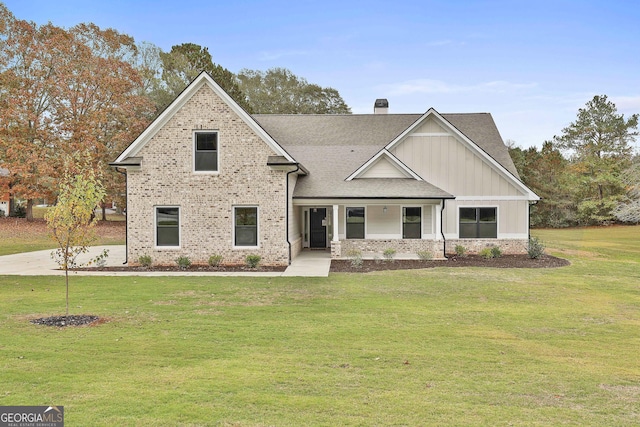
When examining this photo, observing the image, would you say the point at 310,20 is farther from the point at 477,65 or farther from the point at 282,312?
the point at 282,312

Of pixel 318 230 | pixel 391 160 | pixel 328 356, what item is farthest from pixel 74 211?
pixel 318 230

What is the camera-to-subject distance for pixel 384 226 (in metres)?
20.4

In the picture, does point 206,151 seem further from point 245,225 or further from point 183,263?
point 183,263

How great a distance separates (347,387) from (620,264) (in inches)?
720

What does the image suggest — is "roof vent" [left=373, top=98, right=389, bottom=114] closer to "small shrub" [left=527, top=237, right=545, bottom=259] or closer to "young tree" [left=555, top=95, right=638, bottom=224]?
"small shrub" [left=527, top=237, right=545, bottom=259]

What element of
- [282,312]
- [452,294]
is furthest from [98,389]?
[452,294]

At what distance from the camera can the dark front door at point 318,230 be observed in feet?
76.6

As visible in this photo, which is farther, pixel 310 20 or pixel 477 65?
pixel 477 65

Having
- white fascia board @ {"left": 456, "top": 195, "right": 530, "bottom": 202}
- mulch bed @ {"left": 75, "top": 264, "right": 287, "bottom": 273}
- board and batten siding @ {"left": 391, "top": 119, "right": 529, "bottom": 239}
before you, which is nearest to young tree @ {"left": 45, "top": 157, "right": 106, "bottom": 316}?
mulch bed @ {"left": 75, "top": 264, "right": 287, "bottom": 273}

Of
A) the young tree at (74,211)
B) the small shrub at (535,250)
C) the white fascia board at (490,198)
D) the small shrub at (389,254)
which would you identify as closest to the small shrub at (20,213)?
the small shrub at (389,254)

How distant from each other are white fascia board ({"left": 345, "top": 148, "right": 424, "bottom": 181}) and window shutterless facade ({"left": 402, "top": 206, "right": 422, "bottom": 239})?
144cm

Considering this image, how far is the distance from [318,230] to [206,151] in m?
7.75

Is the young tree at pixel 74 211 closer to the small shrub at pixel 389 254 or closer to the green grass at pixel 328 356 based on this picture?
the green grass at pixel 328 356

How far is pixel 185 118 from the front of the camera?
705 inches
